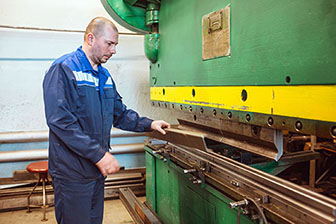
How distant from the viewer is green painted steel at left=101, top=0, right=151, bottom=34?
1913mm

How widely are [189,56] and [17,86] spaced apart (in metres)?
2.15

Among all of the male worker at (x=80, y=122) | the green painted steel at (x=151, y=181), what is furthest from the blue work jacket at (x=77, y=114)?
the green painted steel at (x=151, y=181)

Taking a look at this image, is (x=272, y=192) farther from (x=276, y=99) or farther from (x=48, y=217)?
(x=48, y=217)

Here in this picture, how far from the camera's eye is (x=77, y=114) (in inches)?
53.0

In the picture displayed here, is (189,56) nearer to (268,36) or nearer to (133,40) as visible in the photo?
(268,36)

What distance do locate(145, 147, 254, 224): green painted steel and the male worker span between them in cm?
38

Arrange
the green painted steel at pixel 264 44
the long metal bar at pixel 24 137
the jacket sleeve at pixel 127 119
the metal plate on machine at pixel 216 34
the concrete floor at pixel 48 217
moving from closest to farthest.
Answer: the green painted steel at pixel 264 44, the metal plate on machine at pixel 216 34, the jacket sleeve at pixel 127 119, the concrete floor at pixel 48 217, the long metal bar at pixel 24 137

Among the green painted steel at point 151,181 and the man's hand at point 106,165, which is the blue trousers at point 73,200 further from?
the green painted steel at point 151,181

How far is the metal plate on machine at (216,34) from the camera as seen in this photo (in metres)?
1.15

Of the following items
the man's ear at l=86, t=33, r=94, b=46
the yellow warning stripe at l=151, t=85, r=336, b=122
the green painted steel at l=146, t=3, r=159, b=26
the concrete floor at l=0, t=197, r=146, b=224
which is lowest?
the concrete floor at l=0, t=197, r=146, b=224

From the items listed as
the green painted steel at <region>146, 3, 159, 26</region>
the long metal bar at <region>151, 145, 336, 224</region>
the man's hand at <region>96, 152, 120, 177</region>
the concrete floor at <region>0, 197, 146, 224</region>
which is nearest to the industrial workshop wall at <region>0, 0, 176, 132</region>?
the concrete floor at <region>0, 197, 146, 224</region>

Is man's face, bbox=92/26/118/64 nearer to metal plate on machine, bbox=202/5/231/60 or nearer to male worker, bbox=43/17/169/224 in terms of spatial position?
male worker, bbox=43/17/169/224

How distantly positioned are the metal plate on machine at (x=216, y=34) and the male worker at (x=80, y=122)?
439mm

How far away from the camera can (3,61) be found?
2836 mm
